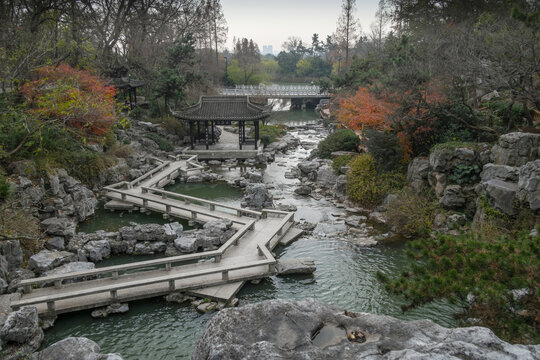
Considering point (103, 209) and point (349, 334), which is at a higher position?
point (349, 334)

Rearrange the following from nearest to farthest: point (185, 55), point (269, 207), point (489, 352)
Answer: point (489, 352)
point (269, 207)
point (185, 55)

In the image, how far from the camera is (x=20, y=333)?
8062mm

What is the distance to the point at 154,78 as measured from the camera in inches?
1302

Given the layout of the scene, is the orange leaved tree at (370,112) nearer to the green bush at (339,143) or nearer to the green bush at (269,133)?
the green bush at (339,143)

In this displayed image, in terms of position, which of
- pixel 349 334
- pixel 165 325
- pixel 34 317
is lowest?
pixel 165 325

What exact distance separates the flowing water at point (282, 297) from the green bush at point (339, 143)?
27.8 ft

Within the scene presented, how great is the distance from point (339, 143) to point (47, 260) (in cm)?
1731

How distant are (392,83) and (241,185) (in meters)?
8.99

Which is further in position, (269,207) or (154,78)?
(154,78)

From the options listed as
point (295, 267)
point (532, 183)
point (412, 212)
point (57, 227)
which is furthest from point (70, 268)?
point (532, 183)

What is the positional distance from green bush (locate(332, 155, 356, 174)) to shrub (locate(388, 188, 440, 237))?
5.72 metres

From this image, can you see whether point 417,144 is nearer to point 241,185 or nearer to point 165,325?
point 241,185

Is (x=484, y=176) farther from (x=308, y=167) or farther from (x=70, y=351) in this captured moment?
(x=70, y=351)

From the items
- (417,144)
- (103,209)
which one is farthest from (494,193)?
(103,209)
